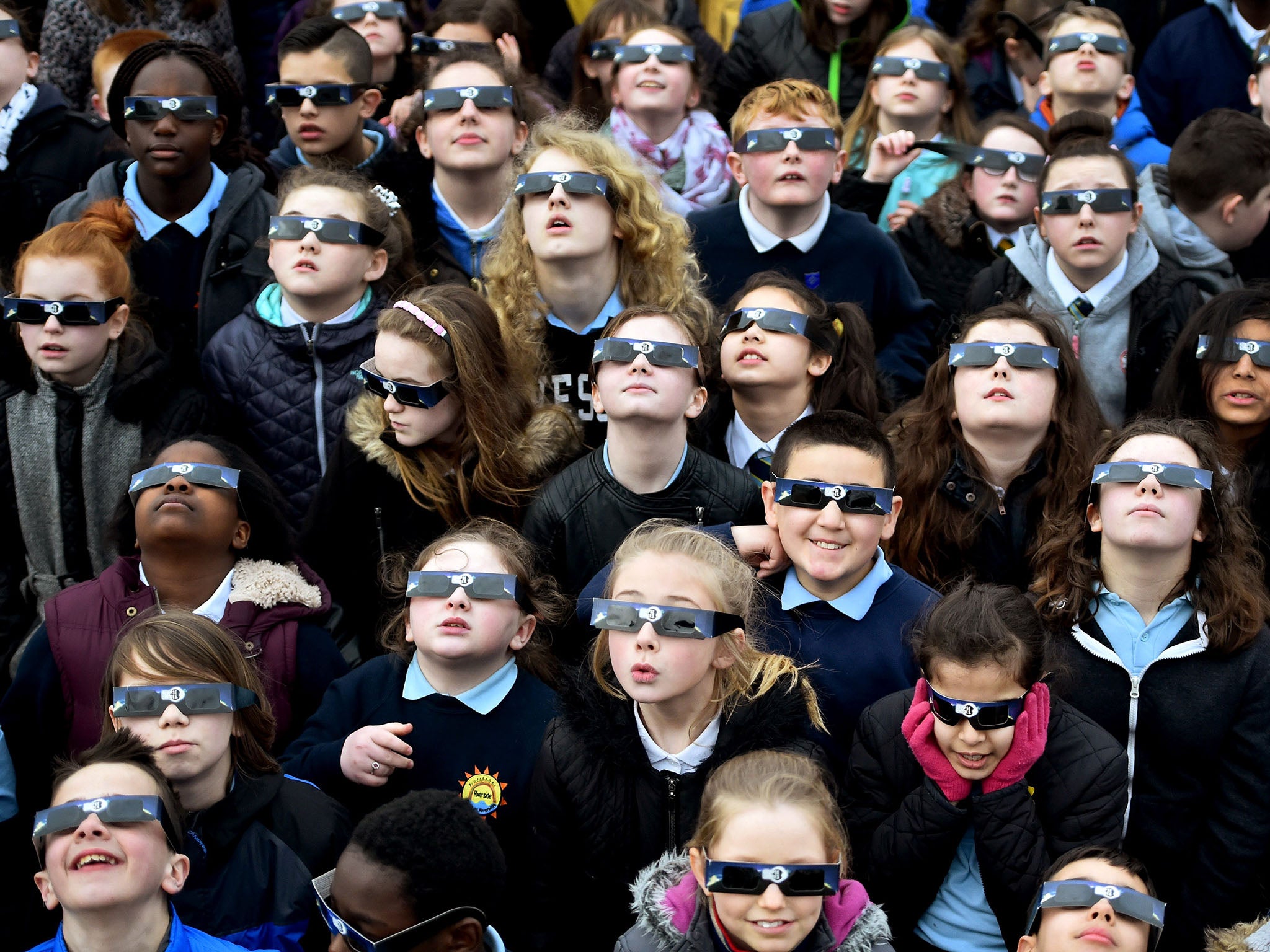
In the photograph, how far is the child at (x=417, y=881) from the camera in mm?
3404

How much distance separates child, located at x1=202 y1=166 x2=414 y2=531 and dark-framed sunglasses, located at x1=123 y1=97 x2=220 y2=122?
0.64m

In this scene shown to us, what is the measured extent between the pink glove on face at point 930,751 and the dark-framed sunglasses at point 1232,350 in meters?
1.81

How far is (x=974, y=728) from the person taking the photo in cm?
374

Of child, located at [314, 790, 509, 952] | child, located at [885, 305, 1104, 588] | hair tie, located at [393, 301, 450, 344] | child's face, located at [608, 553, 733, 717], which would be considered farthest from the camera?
hair tie, located at [393, 301, 450, 344]

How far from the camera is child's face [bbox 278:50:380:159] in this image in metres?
6.21

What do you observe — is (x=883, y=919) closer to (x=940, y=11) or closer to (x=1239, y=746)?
(x=1239, y=746)

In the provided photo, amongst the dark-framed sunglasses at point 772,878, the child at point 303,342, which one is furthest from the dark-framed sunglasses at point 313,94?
the dark-framed sunglasses at point 772,878

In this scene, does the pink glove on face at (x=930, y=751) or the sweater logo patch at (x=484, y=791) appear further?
the sweater logo patch at (x=484, y=791)

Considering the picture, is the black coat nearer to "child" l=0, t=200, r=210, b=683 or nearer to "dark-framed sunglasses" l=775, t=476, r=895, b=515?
"dark-framed sunglasses" l=775, t=476, r=895, b=515

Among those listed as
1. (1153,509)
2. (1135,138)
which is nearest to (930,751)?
(1153,509)

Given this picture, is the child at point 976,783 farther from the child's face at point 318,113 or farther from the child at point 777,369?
the child's face at point 318,113

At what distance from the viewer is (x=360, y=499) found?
4.92 m

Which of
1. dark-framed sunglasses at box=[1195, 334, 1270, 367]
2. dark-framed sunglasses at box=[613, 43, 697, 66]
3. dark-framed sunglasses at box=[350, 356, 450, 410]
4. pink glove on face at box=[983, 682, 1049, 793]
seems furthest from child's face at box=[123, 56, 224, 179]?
pink glove on face at box=[983, 682, 1049, 793]

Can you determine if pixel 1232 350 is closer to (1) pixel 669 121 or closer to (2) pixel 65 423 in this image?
(1) pixel 669 121
